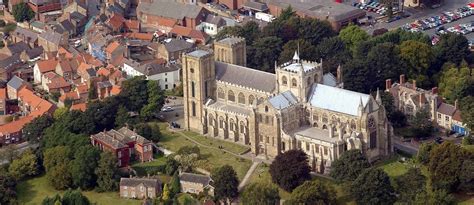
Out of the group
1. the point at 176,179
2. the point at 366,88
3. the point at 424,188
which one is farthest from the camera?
the point at 366,88

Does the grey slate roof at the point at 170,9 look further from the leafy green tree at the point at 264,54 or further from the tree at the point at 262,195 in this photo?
the tree at the point at 262,195

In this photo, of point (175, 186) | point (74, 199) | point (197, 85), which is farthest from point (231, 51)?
point (74, 199)

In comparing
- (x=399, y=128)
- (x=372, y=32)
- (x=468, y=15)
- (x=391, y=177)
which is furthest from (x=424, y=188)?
(x=468, y=15)

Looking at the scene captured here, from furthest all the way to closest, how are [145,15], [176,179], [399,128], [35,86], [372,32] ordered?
[145,15]
[372,32]
[35,86]
[399,128]
[176,179]

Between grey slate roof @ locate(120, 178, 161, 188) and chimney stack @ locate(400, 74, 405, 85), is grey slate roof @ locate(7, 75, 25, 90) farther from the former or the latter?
chimney stack @ locate(400, 74, 405, 85)

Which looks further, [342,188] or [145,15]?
[145,15]

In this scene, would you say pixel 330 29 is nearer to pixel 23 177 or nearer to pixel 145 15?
pixel 145 15
